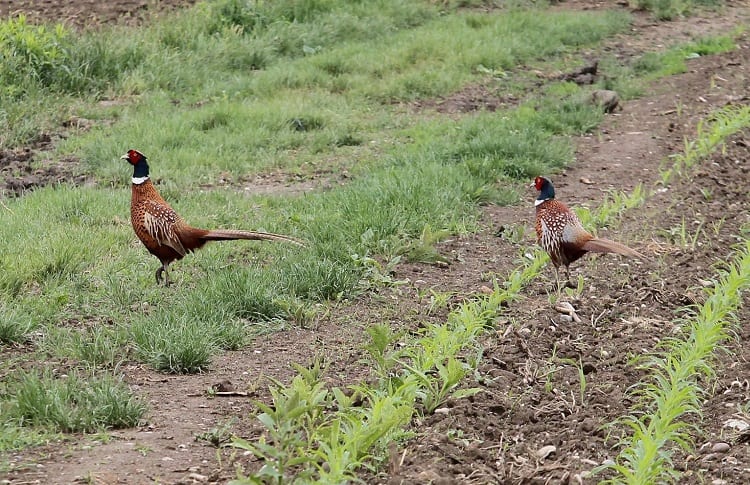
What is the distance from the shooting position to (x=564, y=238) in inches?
233

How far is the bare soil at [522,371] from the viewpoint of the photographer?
4.07 m

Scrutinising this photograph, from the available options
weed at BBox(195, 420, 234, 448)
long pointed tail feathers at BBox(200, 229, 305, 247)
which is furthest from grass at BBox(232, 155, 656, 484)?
long pointed tail feathers at BBox(200, 229, 305, 247)

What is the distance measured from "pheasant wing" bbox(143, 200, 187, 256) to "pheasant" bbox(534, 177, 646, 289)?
84.9 inches

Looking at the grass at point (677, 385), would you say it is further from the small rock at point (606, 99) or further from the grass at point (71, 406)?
the small rock at point (606, 99)

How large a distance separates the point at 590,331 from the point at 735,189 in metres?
3.36

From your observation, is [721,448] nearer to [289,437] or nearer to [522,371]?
[522,371]

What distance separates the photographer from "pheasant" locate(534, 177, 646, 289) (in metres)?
5.82

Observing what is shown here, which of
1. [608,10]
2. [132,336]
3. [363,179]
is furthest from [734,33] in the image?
[132,336]

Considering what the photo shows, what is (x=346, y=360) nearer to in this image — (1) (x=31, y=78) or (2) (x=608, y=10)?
(1) (x=31, y=78)

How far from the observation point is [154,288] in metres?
6.43

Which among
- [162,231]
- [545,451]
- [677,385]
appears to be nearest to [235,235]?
[162,231]

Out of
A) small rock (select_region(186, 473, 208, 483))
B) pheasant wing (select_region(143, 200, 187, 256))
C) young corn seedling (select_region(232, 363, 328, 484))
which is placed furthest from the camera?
pheasant wing (select_region(143, 200, 187, 256))

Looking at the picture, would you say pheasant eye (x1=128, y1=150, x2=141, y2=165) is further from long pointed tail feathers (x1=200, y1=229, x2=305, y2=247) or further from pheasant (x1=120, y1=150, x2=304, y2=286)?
long pointed tail feathers (x1=200, y1=229, x2=305, y2=247)

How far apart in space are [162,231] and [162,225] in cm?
4
